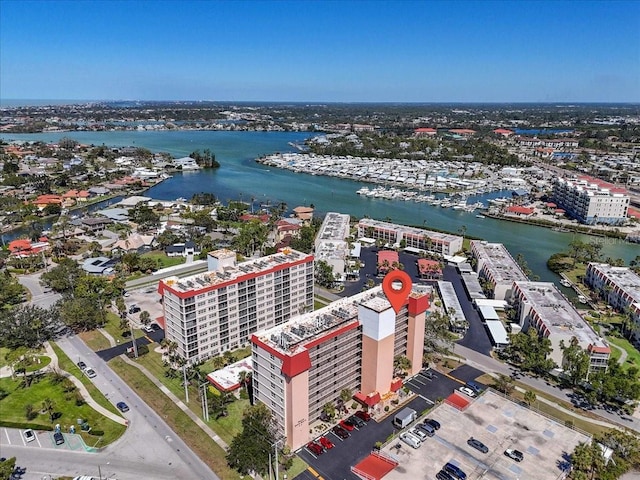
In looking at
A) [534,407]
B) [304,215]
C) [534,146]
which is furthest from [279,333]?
[534,146]

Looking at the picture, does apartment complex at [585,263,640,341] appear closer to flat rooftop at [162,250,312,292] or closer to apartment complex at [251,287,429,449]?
apartment complex at [251,287,429,449]

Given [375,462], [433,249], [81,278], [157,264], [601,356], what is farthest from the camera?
[433,249]

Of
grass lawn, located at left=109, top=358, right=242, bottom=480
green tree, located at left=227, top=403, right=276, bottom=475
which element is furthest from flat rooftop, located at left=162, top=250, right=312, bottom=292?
green tree, located at left=227, top=403, right=276, bottom=475

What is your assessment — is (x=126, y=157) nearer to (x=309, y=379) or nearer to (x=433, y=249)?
(x=433, y=249)

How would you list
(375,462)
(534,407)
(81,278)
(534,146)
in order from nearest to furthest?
(375,462), (534,407), (81,278), (534,146)

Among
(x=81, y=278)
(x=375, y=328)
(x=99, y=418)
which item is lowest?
A: (x=99, y=418)

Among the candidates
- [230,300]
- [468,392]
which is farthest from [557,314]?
[230,300]

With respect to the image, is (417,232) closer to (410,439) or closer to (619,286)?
(619,286)
